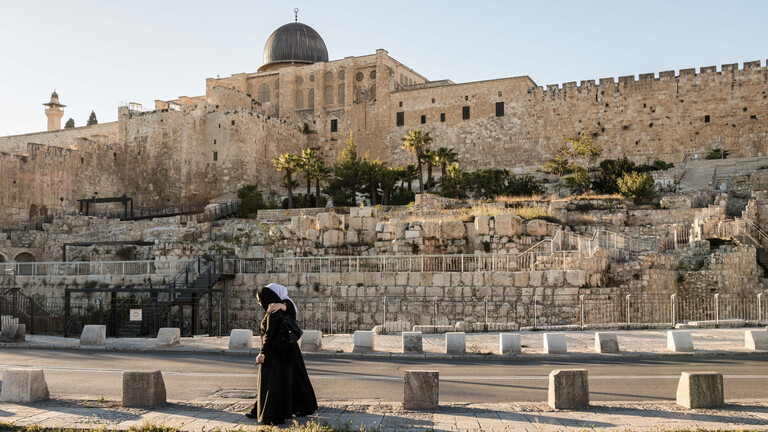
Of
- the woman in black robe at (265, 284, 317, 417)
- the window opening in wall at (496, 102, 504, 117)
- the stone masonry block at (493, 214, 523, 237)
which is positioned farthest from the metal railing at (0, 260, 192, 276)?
the window opening in wall at (496, 102, 504, 117)

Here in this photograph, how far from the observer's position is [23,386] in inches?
365

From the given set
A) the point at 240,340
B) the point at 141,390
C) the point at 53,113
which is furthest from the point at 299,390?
the point at 53,113

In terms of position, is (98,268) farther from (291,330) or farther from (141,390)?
(291,330)

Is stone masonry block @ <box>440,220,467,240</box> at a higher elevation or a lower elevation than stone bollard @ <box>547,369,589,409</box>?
higher

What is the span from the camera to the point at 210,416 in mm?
8430

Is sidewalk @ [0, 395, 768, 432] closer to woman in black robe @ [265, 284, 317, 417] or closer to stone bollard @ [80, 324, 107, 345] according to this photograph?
woman in black robe @ [265, 284, 317, 417]

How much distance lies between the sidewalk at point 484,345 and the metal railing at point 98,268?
Answer: 7875mm

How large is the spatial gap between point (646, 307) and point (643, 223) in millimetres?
11373

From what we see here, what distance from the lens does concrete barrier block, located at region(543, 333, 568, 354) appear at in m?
13.2

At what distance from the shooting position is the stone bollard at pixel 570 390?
8570 millimetres

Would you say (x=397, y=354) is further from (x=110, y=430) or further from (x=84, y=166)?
(x=84, y=166)

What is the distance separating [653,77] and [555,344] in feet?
120

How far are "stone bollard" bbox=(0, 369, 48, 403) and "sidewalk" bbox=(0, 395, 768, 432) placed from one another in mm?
152

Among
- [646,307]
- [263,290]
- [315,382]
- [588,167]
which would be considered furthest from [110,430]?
[588,167]
